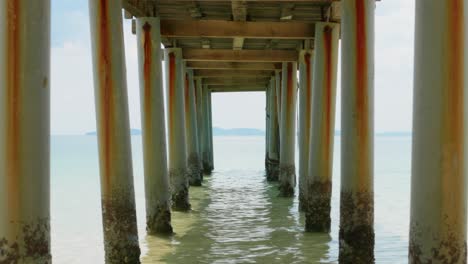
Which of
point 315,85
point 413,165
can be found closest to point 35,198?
point 413,165

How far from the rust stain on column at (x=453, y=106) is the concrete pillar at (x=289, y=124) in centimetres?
1090

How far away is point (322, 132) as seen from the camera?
983cm

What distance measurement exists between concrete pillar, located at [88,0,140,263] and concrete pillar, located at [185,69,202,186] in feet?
35.6

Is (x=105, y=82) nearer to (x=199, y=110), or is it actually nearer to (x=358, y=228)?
(x=358, y=228)

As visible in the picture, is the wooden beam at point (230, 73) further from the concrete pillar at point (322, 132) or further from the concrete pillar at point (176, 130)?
the concrete pillar at point (322, 132)

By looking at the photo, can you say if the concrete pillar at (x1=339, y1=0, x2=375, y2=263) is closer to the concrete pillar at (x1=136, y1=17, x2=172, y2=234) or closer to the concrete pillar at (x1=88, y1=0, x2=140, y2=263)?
the concrete pillar at (x1=88, y1=0, x2=140, y2=263)

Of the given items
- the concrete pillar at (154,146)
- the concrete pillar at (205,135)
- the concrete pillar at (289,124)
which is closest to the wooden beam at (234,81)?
the concrete pillar at (205,135)

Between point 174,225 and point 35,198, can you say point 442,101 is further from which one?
point 174,225

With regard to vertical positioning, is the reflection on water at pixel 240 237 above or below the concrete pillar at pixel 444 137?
below

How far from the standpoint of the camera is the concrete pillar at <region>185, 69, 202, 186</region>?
18438 mm

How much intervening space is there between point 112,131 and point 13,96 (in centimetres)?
246

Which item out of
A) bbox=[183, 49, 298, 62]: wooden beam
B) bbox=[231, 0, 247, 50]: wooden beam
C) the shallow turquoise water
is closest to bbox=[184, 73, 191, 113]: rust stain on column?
the shallow turquoise water

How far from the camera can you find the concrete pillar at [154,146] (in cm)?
984

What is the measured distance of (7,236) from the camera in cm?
463
